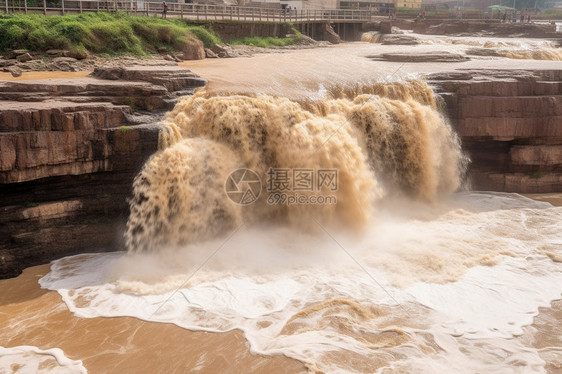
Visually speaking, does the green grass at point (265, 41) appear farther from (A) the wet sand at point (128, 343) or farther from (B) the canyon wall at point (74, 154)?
(A) the wet sand at point (128, 343)

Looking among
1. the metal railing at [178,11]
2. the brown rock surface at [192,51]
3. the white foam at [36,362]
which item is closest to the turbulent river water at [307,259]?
the white foam at [36,362]

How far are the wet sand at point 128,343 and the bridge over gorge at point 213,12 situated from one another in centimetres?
1488

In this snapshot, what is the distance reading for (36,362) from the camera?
23.7 ft

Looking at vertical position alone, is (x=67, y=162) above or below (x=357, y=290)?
above

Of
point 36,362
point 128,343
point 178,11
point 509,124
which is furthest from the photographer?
point 178,11

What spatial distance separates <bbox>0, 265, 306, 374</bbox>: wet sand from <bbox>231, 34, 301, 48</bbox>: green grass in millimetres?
18437

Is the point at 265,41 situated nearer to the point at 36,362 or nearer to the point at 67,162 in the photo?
the point at 67,162

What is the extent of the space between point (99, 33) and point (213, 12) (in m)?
Answer: 7.57

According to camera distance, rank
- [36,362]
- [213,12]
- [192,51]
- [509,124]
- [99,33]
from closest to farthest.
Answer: [36,362] → [509,124] → [99,33] → [192,51] → [213,12]

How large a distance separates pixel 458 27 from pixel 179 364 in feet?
114

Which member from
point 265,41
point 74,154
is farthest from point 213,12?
point 74,154

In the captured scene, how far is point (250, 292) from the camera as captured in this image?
9.02m

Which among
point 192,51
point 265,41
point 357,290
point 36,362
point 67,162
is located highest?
point 265,41

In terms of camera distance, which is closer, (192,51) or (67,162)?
(67,162)
